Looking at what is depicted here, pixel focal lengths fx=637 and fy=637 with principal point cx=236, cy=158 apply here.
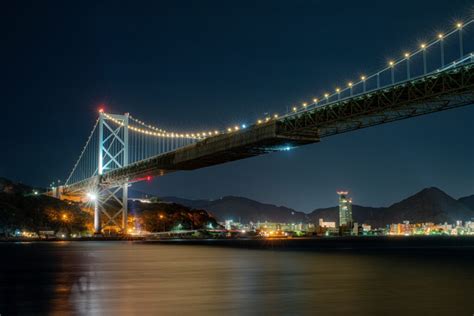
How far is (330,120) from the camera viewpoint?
46.3 m

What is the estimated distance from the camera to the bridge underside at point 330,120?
37.3 metres

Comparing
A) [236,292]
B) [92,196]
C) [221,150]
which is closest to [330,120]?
[221,150]

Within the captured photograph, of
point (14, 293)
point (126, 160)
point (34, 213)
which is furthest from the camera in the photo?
point (34, 213)

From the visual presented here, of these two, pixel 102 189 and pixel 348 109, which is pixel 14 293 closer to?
pixel 348 109

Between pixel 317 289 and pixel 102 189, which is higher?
pixel 102 189

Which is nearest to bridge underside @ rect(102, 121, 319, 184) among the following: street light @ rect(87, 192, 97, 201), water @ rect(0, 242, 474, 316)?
street light @ rect(87, 192, 97, 201)

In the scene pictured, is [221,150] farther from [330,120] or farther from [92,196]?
[92,196]

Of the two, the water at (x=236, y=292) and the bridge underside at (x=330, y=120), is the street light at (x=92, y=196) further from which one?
the water at (x=236, y=292)

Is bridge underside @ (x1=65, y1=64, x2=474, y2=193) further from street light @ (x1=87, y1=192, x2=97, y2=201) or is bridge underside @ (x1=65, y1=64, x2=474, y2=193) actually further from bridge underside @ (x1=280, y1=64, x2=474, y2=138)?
street light @ (x1=87, y1=192, x2=97, y2=201)

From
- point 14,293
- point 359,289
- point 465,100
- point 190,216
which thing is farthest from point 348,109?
point 190,216

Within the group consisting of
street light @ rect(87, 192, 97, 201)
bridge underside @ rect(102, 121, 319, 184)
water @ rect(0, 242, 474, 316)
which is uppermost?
bridge underside @ rect(102, 121, 319, 184)

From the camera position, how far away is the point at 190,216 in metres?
163

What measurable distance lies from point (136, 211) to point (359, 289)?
128 m

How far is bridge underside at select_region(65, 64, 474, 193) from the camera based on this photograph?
37312 mm
